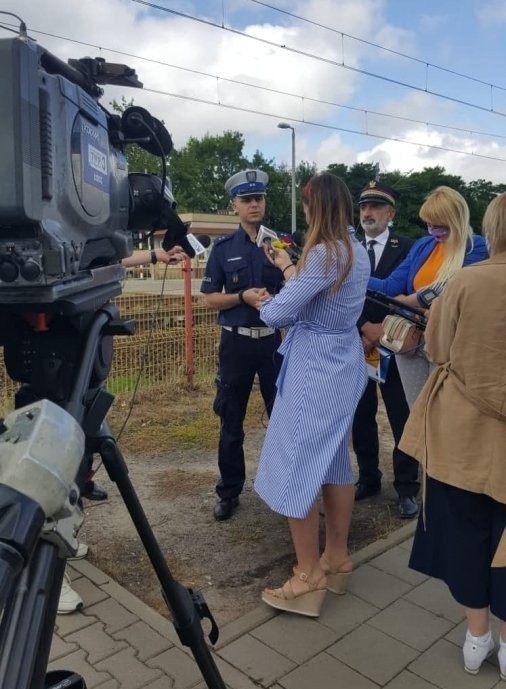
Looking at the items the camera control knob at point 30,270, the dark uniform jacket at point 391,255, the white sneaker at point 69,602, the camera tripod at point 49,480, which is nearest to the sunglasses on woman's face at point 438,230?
the dark uniform jacket at point 391,255

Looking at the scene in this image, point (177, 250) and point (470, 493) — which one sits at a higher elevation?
point (177, 250)

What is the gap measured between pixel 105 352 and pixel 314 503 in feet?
4.58

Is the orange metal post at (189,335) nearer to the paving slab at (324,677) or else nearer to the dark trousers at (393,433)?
the dark trousers at (393,433)

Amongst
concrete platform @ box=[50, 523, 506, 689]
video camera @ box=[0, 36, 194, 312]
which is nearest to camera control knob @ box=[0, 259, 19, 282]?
video camera @ box=[0, 36, 194, 312]

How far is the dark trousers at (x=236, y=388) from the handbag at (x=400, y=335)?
0.63m

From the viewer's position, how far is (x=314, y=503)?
8.34 ft

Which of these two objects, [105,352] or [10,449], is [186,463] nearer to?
[105,352]

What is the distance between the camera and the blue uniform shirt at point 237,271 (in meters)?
3.56

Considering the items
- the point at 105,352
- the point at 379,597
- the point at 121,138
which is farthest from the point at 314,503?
the point at 121,138

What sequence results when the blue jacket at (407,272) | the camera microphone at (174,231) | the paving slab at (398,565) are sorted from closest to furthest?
the camera microphone at (174,231), the paving slab at (398,565), the blue jacket at (407,272)

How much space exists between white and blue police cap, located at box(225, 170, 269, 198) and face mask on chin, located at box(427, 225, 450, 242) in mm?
993

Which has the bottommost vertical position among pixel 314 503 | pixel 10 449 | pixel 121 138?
pixel 314 503

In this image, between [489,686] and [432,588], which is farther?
[432,588]

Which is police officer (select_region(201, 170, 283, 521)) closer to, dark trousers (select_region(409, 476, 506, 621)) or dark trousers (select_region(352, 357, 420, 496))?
dark trousers (select_region(352, 357, 420, 496))
